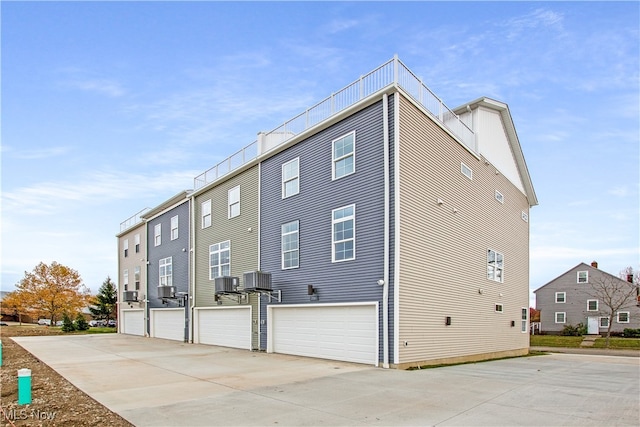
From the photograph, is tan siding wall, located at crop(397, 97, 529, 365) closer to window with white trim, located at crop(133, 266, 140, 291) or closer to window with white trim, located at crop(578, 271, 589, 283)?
window with white trim, located at crop(133, 266, 140, 291)

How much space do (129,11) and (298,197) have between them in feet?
24.3

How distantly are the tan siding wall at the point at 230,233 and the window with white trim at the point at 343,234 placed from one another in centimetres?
458

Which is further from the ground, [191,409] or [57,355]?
[191,409]

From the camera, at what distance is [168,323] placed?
25.0m

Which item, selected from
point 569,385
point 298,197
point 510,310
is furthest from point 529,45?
point 510,310

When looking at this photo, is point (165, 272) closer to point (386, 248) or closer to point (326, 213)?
point (326, 213)

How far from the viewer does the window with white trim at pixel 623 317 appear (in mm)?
38594

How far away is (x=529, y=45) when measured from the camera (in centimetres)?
1355

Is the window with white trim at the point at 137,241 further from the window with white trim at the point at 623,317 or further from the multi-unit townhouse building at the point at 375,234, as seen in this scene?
the window with white trim at the point at 623,317

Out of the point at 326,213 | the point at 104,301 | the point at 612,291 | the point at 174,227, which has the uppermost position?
the point at 326,213

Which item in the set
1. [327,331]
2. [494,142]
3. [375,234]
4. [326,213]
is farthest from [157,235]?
[494,142]

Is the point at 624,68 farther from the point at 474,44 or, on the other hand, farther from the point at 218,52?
the point at 218,52

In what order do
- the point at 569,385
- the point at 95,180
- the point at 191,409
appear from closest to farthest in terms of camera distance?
1. the point at 191,409
2. the point at 569,385
3. the point at 95,180

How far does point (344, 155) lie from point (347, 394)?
764 centimetres
